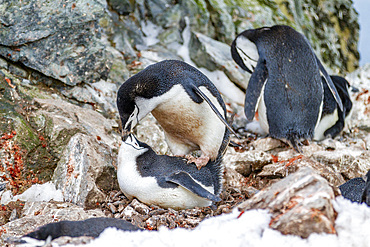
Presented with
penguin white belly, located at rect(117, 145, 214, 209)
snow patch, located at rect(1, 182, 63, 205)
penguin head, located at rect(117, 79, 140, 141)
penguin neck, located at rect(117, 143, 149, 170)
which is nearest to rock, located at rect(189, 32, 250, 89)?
penguin head, located at rect(117, 79, 140, 141)

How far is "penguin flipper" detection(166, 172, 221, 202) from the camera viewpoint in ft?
9.05

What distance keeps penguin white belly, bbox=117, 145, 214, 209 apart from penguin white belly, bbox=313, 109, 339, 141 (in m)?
2.45

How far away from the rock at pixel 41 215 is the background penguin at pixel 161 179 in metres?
0.33

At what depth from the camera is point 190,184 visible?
282cm

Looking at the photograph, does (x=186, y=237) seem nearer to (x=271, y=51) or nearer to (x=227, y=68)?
(x=271, y=51)

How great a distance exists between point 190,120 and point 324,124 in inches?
88.2

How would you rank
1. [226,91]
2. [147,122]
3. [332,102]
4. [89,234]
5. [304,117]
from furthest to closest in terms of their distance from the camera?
[226,91]
[332,102]
[304,117]
[147,122]
[89,234]

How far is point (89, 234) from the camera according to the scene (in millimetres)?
1739

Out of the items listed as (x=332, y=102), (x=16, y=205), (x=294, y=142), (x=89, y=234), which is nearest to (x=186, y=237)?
(x=89, y=234)

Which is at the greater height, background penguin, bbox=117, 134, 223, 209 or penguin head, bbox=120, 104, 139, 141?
penguin head, bbox=120, 104, 139, 141

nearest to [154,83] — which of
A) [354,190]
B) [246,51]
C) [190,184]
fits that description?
[190,184]

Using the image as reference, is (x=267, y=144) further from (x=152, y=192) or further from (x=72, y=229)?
(x=72, y=229)

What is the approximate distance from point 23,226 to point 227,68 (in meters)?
3.59

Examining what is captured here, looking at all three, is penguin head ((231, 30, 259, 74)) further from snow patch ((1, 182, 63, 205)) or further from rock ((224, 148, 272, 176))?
snow patch ((1, 182, 63, 205))
